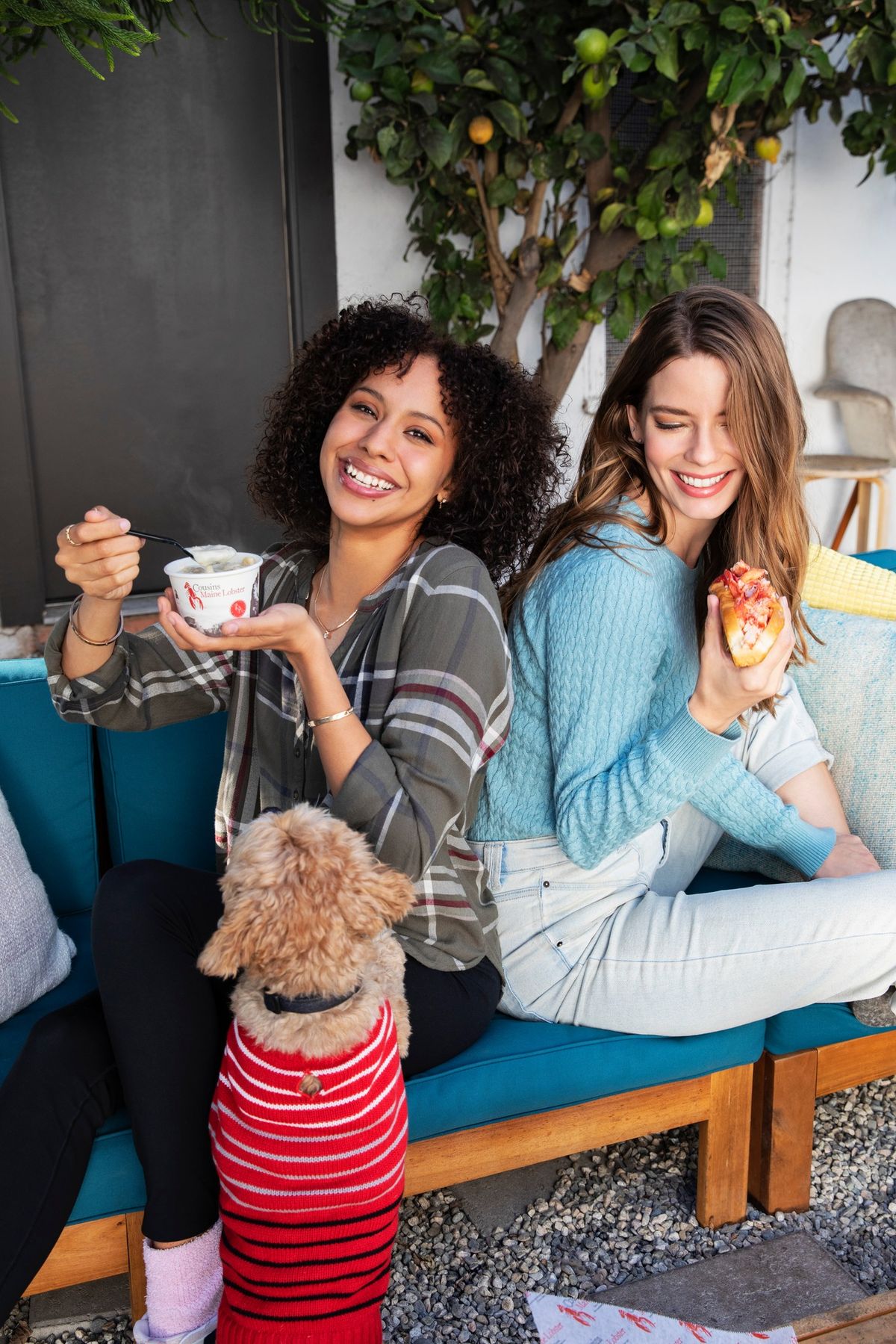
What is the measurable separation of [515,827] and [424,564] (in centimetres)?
48

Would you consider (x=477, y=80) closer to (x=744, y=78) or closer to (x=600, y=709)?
(x=744, y=78)

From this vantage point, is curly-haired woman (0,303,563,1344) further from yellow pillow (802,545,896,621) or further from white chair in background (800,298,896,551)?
white chair in background (800,298,896,551)

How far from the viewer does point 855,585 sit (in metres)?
2.35

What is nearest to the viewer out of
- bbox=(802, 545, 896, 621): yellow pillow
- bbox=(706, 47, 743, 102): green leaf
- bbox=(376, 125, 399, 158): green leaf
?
bbox=(802, 545, 896, 621): yellow pillow

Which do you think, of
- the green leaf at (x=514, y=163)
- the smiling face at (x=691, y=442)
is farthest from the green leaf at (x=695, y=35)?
the smiling face at (x=691, y=442)

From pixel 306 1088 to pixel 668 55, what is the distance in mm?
3545

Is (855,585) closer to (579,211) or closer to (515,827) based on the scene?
(515,827)

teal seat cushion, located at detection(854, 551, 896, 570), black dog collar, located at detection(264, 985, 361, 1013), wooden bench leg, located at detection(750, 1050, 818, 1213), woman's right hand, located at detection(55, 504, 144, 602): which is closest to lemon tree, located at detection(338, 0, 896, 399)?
teal seat cushion, located at detection(854, 551, 896, 570)

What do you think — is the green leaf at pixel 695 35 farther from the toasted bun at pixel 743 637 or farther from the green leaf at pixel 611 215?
the toasted bun at pixel 743 637

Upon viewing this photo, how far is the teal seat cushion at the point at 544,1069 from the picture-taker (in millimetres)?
1727

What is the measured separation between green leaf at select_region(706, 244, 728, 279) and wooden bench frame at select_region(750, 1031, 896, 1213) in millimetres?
3290

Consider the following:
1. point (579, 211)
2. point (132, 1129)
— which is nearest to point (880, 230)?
point (579, 211)

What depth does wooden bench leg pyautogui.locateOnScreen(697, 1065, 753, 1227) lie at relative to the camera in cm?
197

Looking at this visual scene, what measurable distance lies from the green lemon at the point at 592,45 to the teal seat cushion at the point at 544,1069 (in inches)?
123
